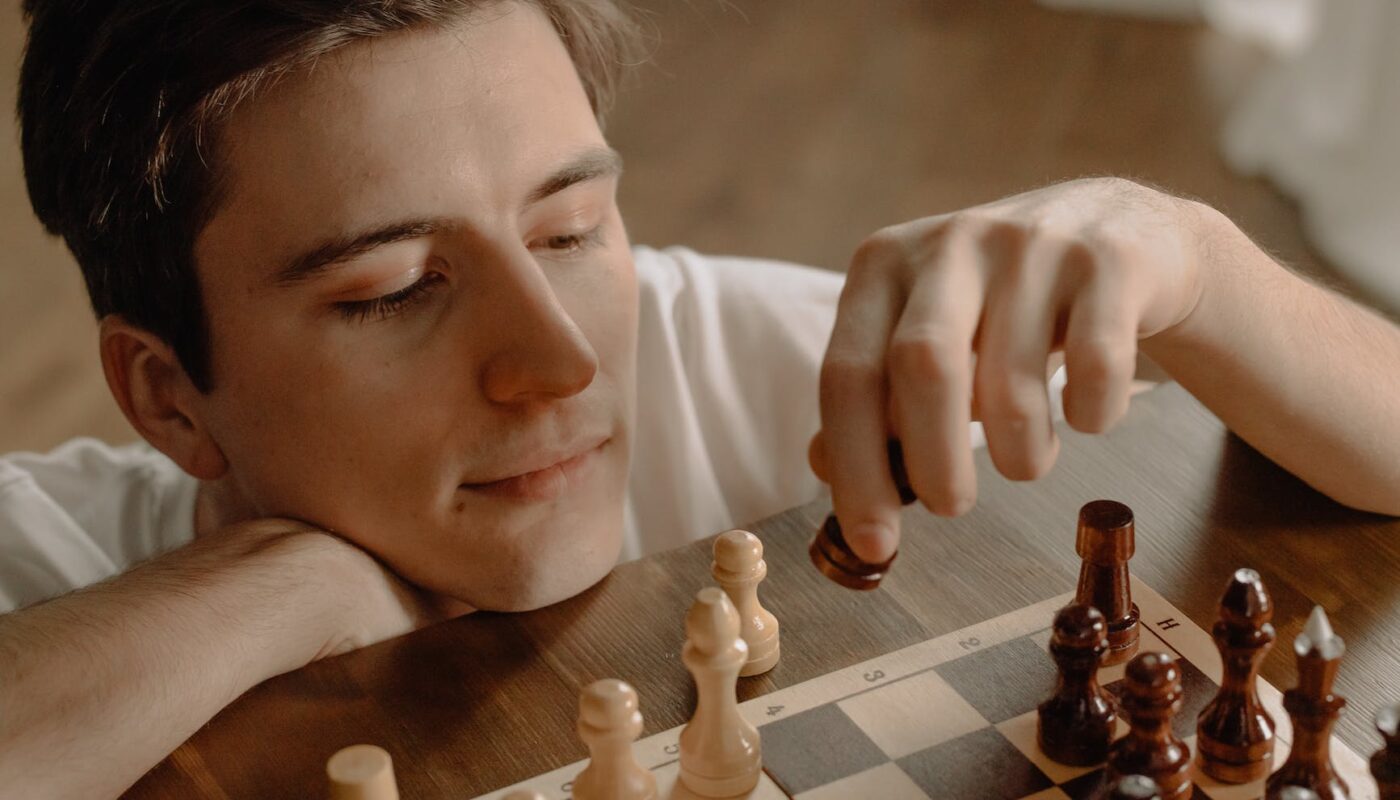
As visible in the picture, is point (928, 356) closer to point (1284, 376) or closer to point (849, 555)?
point (849, 555)

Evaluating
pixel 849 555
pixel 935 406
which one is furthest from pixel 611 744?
pixel 935 406

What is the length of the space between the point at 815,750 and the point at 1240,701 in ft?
0.97

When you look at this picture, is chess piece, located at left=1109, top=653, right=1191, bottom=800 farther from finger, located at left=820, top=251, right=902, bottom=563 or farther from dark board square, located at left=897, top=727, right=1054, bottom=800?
finger, located at left=820, top=251, right=902, bottom=563

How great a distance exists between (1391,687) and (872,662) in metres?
0.39

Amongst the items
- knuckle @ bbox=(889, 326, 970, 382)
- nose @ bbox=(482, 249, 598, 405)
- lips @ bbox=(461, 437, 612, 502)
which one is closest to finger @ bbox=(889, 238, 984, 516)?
knuckle @ bbox=(889, 326, 970, 382)

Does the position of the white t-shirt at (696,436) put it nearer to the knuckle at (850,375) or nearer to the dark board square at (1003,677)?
the dark board square at (1003,677)

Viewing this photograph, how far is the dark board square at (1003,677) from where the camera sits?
1.13 metres

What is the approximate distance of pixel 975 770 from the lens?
1064mm

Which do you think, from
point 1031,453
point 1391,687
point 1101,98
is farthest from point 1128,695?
point 1101,98

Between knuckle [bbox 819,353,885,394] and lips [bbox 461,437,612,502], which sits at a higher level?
knuckle [bbox 819,353,885,394]

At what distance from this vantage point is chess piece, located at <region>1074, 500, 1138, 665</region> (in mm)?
1146

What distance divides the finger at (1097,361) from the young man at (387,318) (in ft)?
0.04

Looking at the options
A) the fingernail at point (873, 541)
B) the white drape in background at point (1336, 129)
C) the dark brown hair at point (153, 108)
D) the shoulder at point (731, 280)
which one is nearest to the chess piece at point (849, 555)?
the fingernail at point (873, 541)

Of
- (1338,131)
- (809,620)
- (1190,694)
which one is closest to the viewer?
(1190,694)
